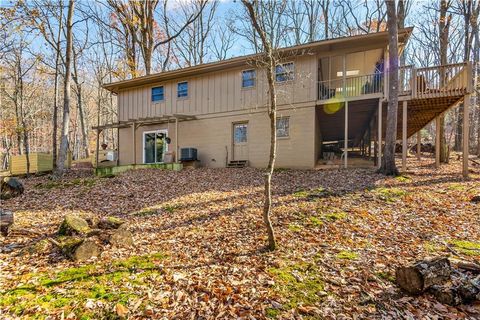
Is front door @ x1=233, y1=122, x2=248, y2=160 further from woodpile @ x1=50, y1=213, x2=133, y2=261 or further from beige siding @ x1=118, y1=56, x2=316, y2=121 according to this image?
woodpile @ x1=50, y1=213, x2=133, y2=261

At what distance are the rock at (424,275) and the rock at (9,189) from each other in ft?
33.6

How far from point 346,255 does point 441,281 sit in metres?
1.19

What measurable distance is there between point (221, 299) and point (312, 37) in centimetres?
2524

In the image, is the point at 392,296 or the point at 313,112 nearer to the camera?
the point at 392,296

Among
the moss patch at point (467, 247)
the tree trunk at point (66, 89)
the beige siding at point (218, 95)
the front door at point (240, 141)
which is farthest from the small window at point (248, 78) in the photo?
the moss patch at point (467, 247)

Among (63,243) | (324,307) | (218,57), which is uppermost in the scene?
(218,57)

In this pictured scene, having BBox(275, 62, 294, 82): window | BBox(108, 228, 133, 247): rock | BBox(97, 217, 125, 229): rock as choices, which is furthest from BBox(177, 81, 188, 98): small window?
BBox(108, 228, 133, 247): rock

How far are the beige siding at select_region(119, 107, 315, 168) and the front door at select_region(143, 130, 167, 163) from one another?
29 cm

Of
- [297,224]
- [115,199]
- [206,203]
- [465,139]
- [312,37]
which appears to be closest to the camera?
[297,224]

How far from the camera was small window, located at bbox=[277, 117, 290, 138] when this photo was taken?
40.5 feet

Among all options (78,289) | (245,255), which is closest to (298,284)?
(245,255)

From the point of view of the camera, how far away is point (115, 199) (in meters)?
7.83

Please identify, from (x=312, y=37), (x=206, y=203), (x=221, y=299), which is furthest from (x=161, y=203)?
(x=312, y=37)

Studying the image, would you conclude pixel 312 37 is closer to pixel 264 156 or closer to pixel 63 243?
pixel 264 156
